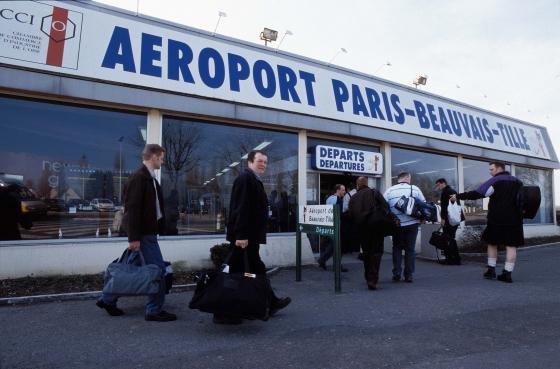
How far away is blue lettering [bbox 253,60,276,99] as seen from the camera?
8.37 metres

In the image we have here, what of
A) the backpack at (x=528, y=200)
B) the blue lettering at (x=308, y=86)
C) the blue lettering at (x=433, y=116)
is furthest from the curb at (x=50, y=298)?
the blue lettering at (x=433, y=116)

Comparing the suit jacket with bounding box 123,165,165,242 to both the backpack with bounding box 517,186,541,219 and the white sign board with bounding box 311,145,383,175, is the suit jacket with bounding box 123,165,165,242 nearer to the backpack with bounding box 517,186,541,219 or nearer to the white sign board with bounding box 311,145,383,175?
the white sign board with bounding box 311,145,383,175

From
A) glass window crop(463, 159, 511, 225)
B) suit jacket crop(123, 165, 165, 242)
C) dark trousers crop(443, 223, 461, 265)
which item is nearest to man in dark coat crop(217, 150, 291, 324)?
suit jacket crop(123, 165, 165, 242)

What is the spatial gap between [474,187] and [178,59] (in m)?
10.5

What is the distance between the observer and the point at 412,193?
6.69 m

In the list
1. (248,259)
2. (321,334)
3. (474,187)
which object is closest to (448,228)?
(474,187)

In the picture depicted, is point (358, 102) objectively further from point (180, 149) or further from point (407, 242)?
point (180, 149)

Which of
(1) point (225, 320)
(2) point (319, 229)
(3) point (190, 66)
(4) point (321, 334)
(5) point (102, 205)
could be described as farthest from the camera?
(3) point (190, 66)

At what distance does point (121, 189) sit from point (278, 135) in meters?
3.50

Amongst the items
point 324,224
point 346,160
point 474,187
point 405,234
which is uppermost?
point 346,160

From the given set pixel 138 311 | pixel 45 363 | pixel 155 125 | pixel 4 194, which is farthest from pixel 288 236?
pixel 45 363

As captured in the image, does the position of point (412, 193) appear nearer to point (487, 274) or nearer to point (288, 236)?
point (487, 274)

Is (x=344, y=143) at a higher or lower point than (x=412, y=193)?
higher

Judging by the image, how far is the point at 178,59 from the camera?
7.51 metres
